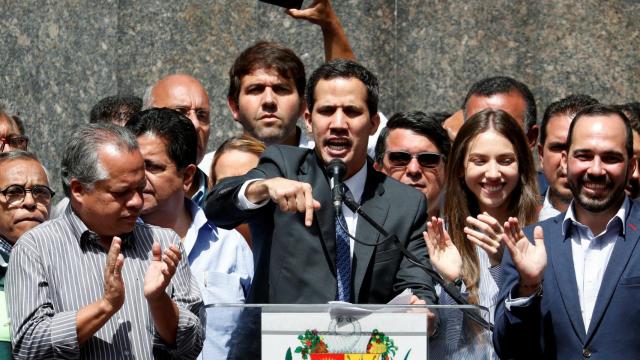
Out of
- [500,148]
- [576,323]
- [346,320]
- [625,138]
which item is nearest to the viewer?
[346,320]

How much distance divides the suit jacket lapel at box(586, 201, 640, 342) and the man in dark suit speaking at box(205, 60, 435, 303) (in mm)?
650

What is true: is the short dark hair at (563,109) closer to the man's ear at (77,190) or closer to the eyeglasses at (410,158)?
the eyeglasses at (410,158)

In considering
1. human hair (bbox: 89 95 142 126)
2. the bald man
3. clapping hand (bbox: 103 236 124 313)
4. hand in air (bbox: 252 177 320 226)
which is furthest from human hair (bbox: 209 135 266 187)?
clapping hand (bbox: 103 236 124 313)

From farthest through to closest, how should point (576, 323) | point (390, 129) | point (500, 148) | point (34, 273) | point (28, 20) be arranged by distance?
point (28, 20), point (390, 129), point (500, 148), point (576, 323), point (34, 273)

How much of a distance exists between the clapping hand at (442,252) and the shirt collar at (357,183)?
11.8 inches

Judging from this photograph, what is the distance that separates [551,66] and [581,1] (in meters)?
0.41

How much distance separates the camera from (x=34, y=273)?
5.26 m

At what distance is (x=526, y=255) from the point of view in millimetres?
5656

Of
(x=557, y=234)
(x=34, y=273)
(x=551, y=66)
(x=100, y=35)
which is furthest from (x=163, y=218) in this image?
(x=551, y=66)

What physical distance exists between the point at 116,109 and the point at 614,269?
2998mm

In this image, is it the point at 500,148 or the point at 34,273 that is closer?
the point at 34,273

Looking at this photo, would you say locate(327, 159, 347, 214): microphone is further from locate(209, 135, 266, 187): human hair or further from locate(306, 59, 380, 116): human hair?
locate(209, 135, 266, 187): human hair

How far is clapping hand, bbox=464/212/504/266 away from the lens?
5.81 meters

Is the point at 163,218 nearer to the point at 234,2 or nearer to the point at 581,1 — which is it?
the point at 234,2
